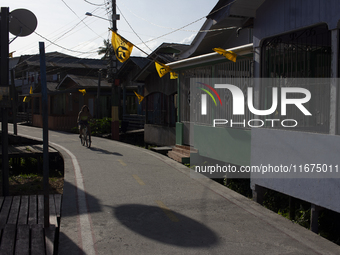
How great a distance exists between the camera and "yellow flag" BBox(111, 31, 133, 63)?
1314cm

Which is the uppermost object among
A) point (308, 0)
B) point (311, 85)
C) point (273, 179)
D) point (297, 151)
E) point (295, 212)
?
point (308, 0)

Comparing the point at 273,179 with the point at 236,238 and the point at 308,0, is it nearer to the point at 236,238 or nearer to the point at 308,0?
the point at 236,238

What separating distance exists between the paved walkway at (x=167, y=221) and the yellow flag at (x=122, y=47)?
5216mm

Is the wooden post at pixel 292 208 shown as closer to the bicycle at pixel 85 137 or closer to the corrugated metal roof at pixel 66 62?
the bicycle at pixel 85 137

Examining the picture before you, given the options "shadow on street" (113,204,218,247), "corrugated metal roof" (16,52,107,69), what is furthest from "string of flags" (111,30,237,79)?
"corrugated metal roof" (16,52,107,69)

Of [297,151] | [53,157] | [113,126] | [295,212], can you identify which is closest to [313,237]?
[297,151]

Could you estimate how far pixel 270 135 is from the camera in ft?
24.6

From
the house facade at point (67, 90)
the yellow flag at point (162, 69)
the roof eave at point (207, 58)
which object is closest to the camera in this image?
the roof eave at point (207, 58)

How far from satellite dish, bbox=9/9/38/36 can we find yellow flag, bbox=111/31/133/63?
519 centimetres

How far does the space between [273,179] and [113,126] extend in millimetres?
15431

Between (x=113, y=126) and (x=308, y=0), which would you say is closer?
(x=308, y=0)

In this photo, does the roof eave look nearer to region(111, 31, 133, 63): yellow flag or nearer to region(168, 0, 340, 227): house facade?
region(168, 0, 340, 227): house facade

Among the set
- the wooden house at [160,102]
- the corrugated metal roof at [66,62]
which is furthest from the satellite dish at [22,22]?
the corrugated metal roof at [66,62]

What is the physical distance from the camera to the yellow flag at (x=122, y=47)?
13.1 meters
